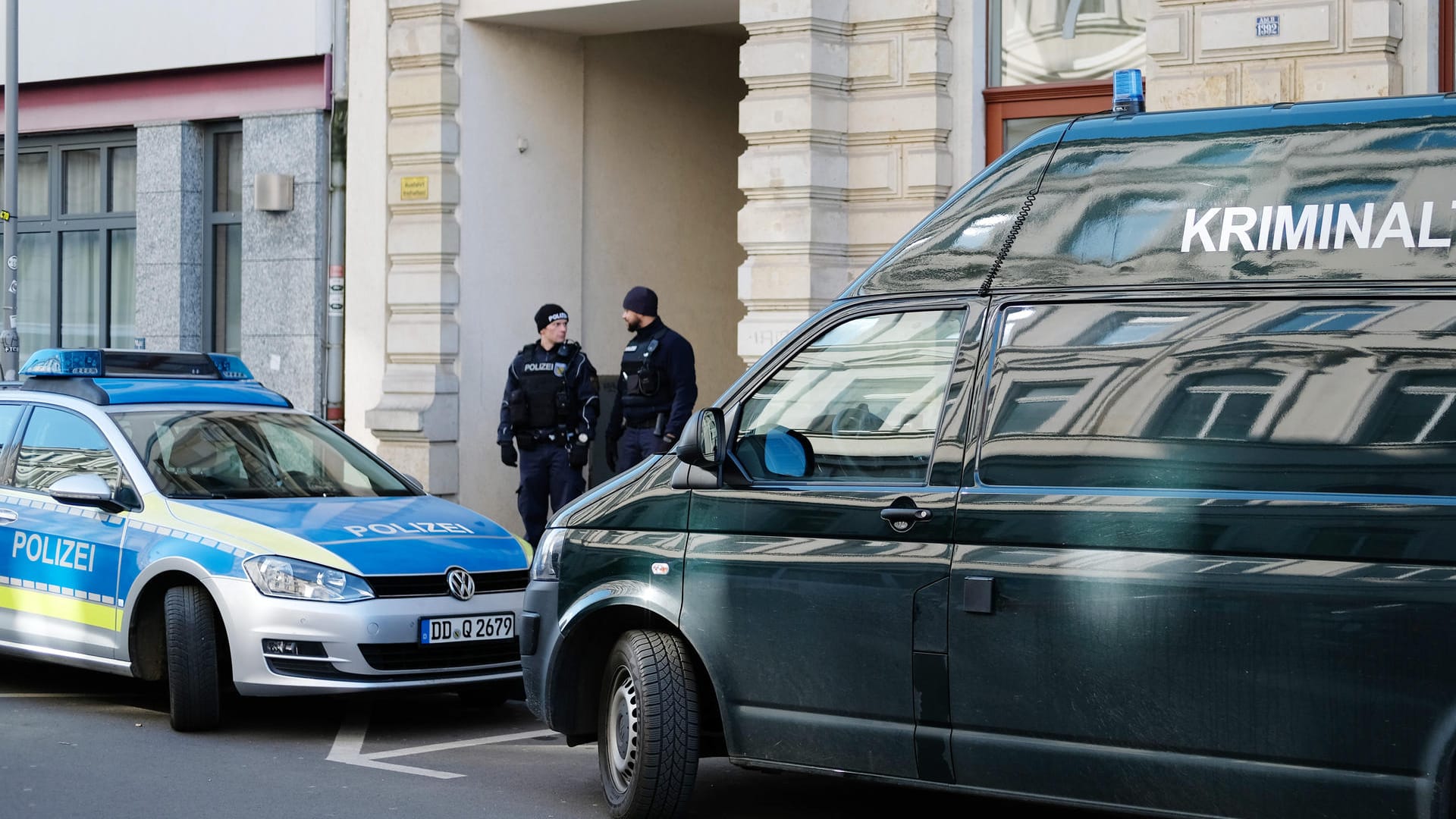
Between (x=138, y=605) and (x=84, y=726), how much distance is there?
57cm

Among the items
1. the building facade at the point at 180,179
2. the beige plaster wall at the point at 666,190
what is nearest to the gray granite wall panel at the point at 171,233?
the building facade at the point at 180,179

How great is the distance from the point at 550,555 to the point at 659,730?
86 centimetres

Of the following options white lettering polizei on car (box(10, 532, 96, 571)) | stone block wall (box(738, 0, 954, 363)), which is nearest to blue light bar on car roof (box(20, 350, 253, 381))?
white lettering polizei on car (box(10, 532, 96, 571))

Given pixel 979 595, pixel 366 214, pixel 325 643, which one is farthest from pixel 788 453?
pixel 366 214

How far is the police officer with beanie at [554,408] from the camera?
42.8ft

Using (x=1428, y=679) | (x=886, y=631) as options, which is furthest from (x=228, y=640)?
(x=1428, y=679)

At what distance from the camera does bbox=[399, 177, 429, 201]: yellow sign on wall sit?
1537cm

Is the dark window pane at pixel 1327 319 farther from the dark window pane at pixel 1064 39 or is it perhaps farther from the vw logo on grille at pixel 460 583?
the dark window pane at pixel 1064 39

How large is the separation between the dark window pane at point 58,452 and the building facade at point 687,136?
526 cm

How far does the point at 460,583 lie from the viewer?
8.17 m

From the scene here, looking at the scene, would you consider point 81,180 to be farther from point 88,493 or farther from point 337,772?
point 337,772

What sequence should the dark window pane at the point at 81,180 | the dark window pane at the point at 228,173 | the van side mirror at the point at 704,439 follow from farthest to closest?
the dark window pane at the point at 81,180, the dark window pane at the point at 228,173, the van side mirror at the point at 704,439

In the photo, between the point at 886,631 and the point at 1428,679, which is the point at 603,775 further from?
the point at 1428,679

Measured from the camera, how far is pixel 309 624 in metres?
7.86
